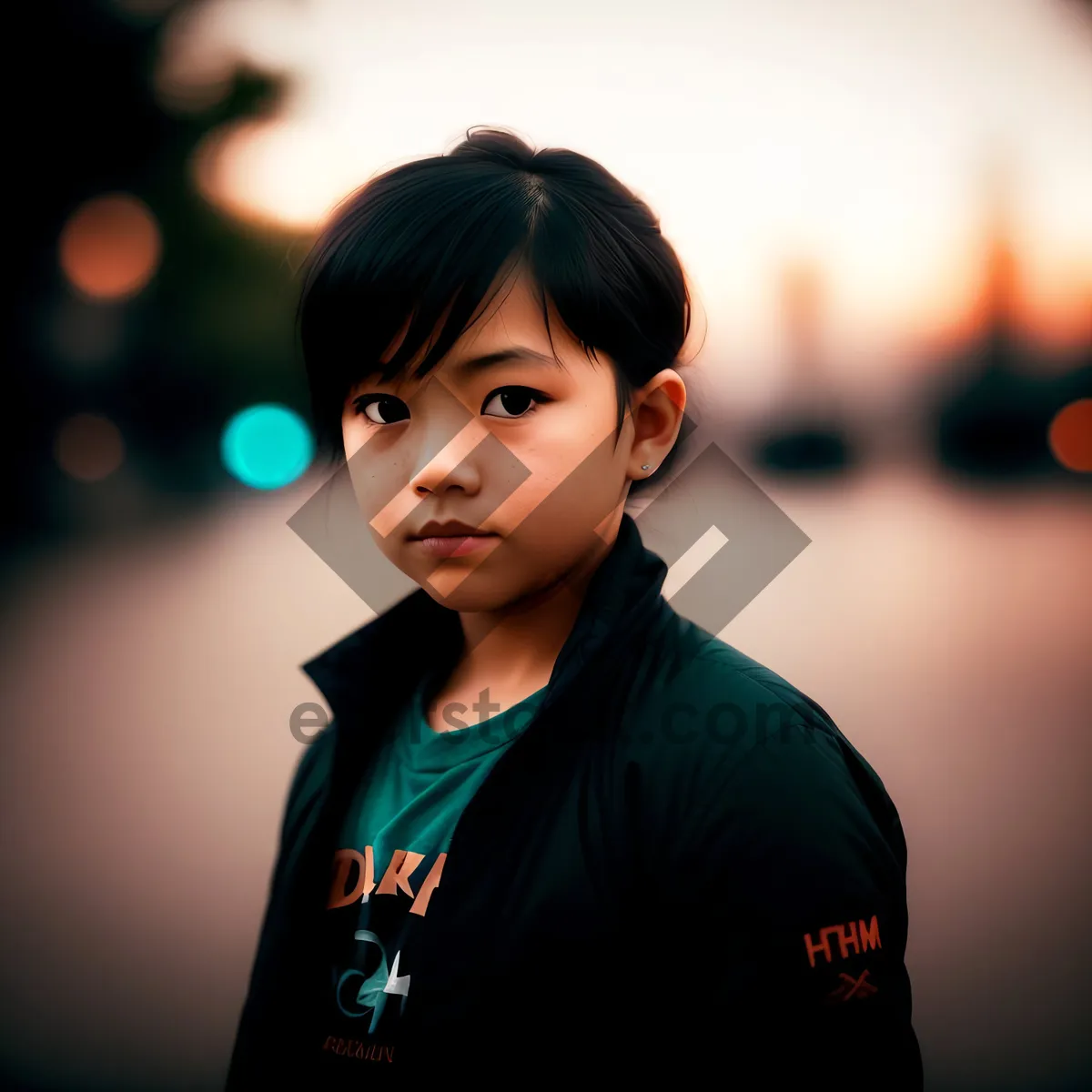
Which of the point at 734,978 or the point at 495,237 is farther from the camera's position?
the point at 495,237

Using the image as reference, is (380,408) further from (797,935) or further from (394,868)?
(797,935)

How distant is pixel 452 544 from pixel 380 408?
0.15 m

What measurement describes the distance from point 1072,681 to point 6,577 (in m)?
3.90

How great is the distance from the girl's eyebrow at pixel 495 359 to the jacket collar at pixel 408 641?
0.20 metres

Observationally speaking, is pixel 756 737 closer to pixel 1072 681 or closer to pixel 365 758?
pixel 365 758

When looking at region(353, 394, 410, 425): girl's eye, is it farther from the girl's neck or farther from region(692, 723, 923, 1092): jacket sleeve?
region(692, 723, 923, 1092): jacket sleeve

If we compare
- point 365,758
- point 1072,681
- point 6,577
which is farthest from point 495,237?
point 6,577

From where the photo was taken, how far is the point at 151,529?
13.2ft

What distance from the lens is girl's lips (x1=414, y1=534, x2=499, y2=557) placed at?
79 centimetres

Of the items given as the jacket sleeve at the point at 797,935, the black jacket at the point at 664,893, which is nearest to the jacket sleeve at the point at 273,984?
the black jacket at the point at 664,893

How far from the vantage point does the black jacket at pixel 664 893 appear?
65 cm

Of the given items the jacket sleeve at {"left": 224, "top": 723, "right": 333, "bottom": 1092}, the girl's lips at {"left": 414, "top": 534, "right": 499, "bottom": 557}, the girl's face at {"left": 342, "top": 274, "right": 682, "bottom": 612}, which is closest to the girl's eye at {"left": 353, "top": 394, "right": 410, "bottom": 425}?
the girl's face at {"left": 342, "top": 274, "right": 682, "bottom": 612}

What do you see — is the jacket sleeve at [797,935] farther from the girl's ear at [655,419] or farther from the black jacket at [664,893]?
the girl's ear at [655,419]

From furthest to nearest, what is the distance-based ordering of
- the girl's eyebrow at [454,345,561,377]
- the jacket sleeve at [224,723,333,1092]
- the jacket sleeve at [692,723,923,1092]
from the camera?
1. the jacket sleeve at [224,723,333,1092]
2. the girl's eyebrow at [454,345,561,377]
3. the jacket sleeve at [692,723,923,1092]
